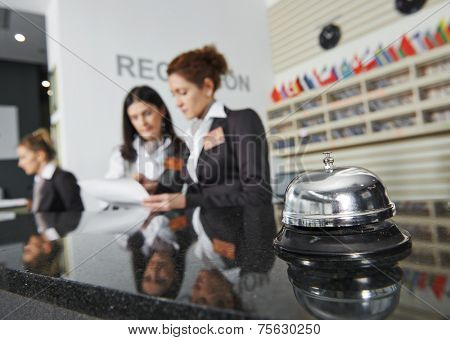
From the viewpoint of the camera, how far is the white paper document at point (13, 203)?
1990 millimetres

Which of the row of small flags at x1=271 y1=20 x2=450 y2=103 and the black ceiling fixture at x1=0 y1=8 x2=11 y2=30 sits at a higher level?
the black ceiling fixture at x1=0 y1=8 x2=11 y2=30

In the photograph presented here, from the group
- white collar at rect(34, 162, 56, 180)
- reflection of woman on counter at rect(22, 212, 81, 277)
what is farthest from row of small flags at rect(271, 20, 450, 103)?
reflection of woman on counter at rect(22, 212, 81, 277)

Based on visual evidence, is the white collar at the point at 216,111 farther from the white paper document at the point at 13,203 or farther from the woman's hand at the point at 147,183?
the white paper document at the point at 13,203

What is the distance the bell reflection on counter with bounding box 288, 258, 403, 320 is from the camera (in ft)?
0.73

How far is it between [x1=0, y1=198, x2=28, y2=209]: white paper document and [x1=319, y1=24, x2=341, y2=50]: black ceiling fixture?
2.45m

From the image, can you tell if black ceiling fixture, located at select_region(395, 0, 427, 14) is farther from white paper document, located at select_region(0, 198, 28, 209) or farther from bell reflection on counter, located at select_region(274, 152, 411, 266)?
white paper document, located at select_region(0, 198, 28, 209)

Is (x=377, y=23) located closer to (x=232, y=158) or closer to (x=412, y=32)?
(x=412, y=32)

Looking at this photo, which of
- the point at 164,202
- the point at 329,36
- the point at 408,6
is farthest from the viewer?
the point at 329,36

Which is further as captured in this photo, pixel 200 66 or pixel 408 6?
pixel 408 6

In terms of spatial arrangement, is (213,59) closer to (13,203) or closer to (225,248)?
(13,203)

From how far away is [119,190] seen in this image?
4.56 feet

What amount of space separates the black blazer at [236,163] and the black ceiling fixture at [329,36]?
57.7 inches

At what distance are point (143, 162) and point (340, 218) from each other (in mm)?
1764

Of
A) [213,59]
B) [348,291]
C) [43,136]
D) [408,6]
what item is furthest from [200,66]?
[348,291]
